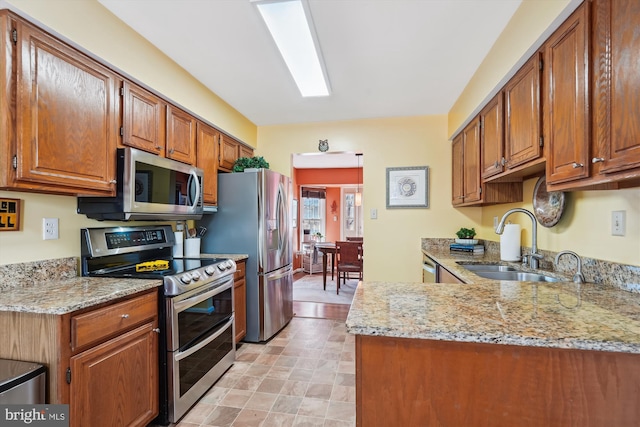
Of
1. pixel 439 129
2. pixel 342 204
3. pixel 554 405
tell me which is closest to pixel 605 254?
pixel 554 405

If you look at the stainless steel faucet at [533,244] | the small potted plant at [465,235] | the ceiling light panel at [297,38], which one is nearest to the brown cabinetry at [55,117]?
the ceiling light panel at [297,38]

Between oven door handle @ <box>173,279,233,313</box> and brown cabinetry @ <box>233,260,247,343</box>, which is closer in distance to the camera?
oven door handle @ <box>173,279,233,313</box>

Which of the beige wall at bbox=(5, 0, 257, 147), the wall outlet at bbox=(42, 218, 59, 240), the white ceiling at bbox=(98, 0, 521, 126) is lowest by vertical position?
the wall outlet at bbox=(42, 218, 59, 240)

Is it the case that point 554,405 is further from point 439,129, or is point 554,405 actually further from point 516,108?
point 439,129

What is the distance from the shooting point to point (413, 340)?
0.94 m

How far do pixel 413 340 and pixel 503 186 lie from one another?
211cm

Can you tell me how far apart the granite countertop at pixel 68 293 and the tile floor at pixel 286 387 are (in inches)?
35.0

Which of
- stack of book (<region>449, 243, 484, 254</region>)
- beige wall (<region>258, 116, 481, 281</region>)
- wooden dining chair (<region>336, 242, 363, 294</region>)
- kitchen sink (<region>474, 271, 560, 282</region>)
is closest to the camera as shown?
kitchen sink (<region>474, 271, 560, 282</region>)

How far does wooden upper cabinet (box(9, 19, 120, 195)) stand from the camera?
139 cm

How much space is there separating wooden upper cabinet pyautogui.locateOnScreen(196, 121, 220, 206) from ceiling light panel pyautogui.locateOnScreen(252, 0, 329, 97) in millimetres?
972

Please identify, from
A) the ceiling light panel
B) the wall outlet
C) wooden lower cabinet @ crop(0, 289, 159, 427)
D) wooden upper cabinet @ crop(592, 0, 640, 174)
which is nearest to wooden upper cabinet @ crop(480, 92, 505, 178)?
wooden upper cabinet @ crop(592, 0, 640, 174)

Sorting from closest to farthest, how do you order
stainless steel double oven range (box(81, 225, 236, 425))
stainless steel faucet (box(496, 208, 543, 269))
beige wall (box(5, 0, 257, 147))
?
beige wall (box(5, 0, 257, 147))
stainless steel double oven range (box(81, 225, 236, 425))
stainless steel faucet (box(496, 208, 543, 269))

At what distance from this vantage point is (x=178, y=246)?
2.70 m

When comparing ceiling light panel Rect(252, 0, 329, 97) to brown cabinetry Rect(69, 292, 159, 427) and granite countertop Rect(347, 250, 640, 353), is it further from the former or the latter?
brown cabinetry Rect(69, 292, 159, 427)
